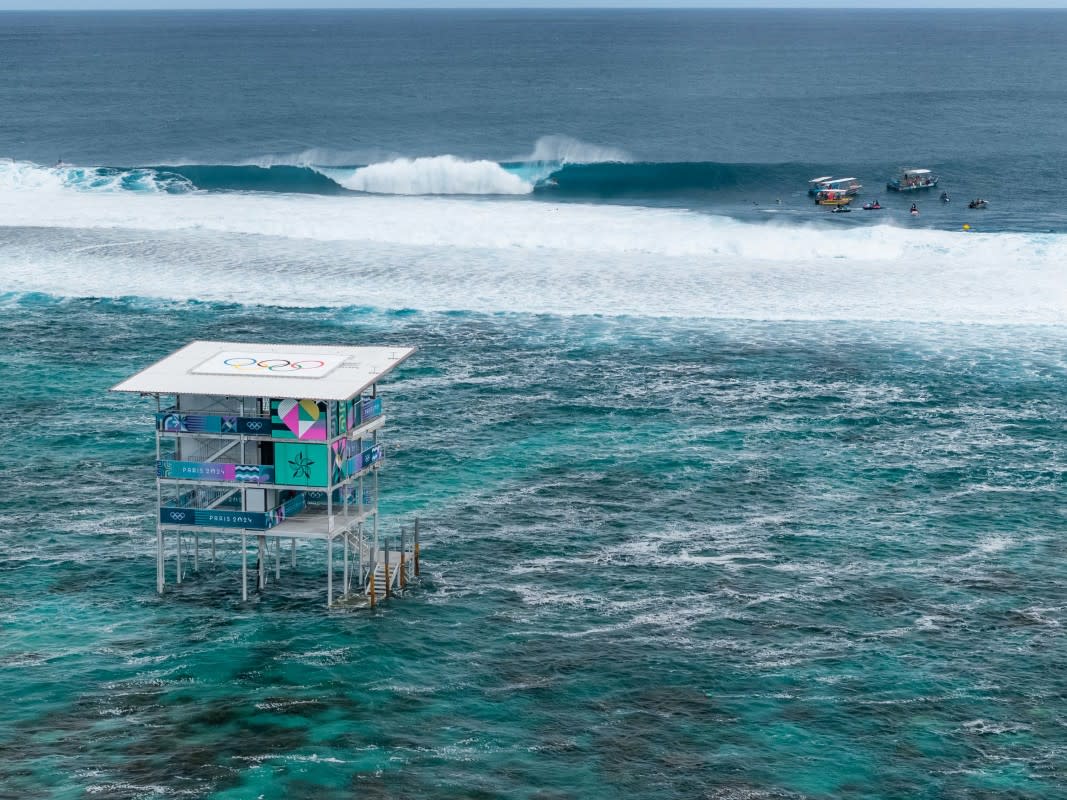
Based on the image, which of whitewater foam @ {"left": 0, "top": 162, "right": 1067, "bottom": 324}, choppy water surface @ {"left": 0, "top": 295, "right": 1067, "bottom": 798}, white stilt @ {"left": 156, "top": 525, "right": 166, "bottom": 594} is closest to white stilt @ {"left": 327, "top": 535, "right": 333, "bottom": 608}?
choppy water surface @ {"left": 0, "top": 295, "right": 1067, "bottom": 798}

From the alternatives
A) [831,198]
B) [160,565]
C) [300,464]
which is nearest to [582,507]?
[300,464]

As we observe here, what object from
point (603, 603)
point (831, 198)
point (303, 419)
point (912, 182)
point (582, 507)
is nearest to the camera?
point (303, 419)

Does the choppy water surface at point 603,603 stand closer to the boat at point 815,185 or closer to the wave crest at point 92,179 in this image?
the boat at point 815,185

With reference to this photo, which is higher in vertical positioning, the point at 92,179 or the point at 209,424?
the point at 92,179

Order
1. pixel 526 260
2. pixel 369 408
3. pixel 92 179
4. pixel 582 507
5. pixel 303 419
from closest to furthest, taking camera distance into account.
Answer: pixel 303 419, pixel 369 408, pixel 582 507, pixel 526 260, pixel 92 179

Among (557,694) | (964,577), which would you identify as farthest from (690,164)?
(557,694)

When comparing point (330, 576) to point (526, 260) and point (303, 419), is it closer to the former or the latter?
point (303, 419)

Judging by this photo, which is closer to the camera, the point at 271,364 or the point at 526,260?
the point at 271,364
